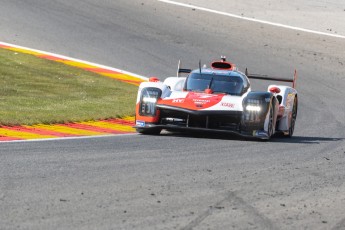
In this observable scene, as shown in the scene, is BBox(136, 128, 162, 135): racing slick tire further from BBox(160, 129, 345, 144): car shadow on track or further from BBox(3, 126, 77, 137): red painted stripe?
BBox(3, 126, 77, 137): red painted stripe

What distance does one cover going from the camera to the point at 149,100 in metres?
16.4

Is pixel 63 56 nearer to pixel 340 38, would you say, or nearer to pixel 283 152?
pixel 340 38

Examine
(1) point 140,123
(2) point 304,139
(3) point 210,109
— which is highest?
(3) point 210,109

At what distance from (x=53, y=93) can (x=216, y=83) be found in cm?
552

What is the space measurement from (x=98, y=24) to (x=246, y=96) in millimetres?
16408

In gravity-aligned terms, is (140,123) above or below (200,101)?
below

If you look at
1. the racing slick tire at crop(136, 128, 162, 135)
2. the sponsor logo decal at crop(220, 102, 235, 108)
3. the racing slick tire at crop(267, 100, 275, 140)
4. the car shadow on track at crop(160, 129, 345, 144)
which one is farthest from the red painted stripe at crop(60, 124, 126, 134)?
the racing slick tire at crop(267, 100, 275, 140)

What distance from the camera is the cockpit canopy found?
17.1 metres

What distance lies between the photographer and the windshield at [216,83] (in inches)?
674

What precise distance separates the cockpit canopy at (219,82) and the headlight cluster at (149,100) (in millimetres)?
1068

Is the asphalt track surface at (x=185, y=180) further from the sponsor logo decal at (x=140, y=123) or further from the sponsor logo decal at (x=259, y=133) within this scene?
the sponsor logo decal at (x=140, y=123)

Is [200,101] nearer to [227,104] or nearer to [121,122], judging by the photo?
[227,104]

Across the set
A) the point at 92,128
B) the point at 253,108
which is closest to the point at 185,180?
the point at 253,108

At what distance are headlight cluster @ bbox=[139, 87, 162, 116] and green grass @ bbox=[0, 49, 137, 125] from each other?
5.13 feet
